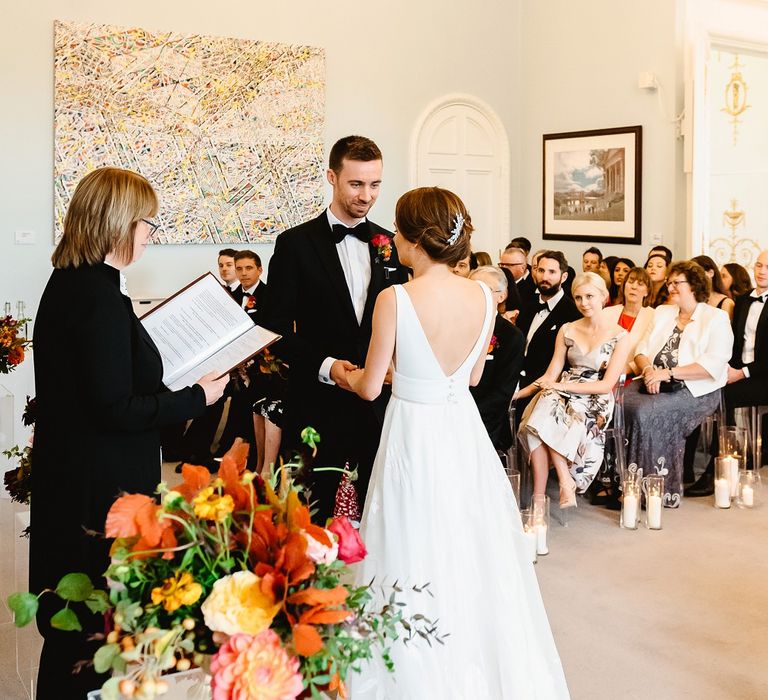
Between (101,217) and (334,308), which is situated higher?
(101,217)

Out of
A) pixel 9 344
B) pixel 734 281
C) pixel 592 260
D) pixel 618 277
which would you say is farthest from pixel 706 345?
pixel 9 344

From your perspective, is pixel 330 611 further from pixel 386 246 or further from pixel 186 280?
pixel 186 280

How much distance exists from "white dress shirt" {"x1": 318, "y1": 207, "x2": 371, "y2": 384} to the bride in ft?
1.32

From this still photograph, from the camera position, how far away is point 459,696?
2834 millimetres

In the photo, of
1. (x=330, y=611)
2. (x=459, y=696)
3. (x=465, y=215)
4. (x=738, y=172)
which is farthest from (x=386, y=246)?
(x=738, y=172)

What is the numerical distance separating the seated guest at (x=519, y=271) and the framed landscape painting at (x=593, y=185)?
1925 mm

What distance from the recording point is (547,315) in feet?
20.8

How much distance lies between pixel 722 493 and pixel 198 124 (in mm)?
5424

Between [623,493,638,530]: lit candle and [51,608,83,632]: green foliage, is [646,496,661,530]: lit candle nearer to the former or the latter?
[623,493,638,530]: lit candle

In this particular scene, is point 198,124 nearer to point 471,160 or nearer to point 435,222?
point 471,160

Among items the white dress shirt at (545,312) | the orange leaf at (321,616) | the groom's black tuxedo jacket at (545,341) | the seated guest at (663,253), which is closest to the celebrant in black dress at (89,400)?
the orange leaf at (321,616)

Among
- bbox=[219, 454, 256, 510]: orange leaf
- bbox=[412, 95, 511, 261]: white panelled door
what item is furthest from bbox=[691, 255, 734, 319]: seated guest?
bbox=[219, 454, 256, 510]: orange leaf

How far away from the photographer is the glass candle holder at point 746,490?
595 cm

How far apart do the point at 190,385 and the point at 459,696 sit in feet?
4.00
